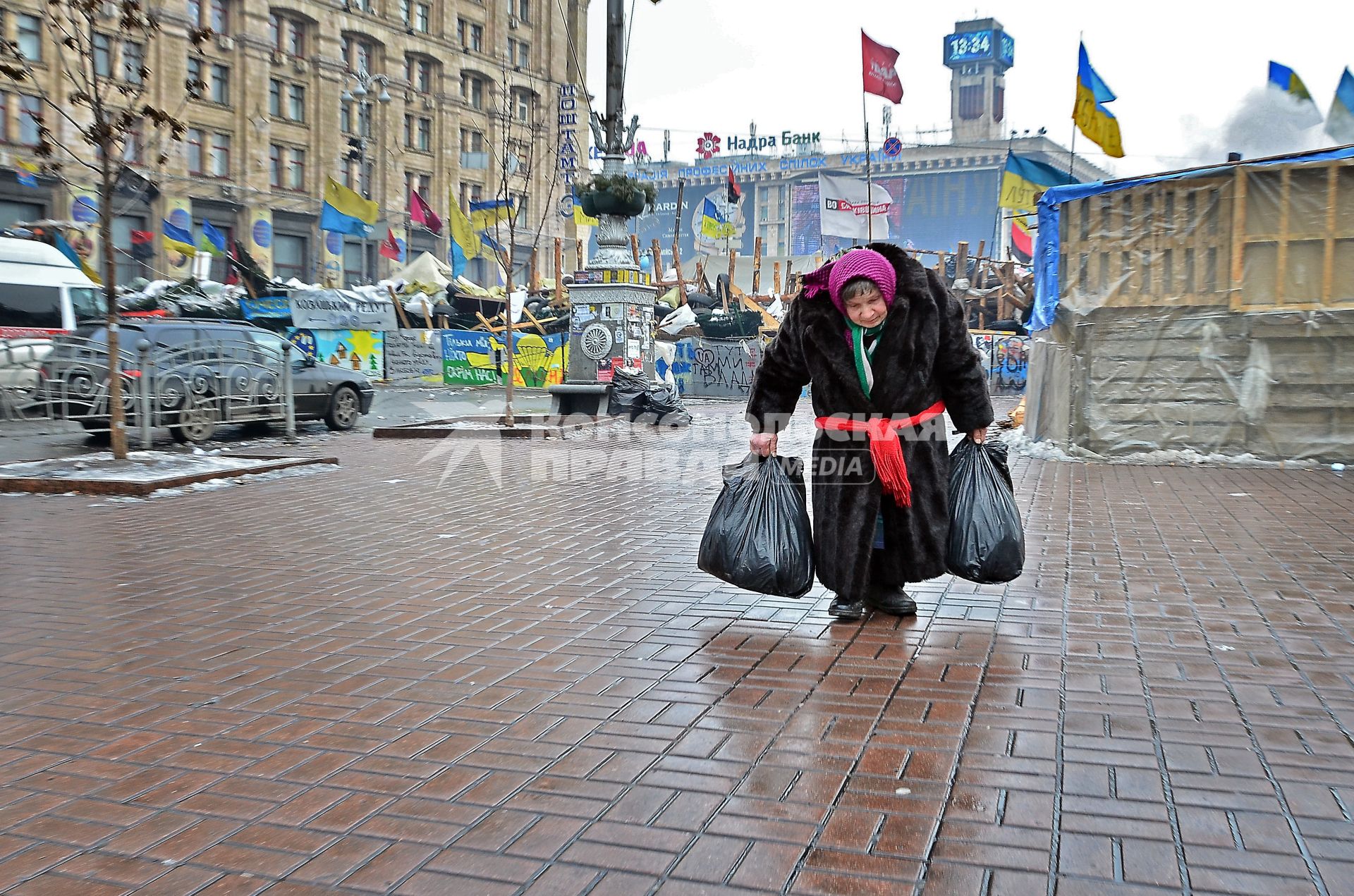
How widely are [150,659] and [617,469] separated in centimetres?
664

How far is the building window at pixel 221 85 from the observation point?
4588 cm

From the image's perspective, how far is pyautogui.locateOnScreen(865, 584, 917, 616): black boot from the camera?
4910 millimetres

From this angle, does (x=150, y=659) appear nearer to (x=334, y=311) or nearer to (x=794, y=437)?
(x=794, y=437)

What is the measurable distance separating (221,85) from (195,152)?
3.53 metres

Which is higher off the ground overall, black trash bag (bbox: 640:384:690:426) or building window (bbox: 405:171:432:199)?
building window (bbox: 405:171:432:199)

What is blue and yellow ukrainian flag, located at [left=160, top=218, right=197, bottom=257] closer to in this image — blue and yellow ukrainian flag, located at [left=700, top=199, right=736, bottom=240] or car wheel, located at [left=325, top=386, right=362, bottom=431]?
blue and yellow ukrainian flag, located at [left=700, top=199, right=736, bottom=240]

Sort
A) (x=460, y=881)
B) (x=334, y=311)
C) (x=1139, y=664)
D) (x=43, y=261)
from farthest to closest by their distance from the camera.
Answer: (x=334, y=311), (x=43, y=261), (x=1139, y=664), (x=460, y=881)

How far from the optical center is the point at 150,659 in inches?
168

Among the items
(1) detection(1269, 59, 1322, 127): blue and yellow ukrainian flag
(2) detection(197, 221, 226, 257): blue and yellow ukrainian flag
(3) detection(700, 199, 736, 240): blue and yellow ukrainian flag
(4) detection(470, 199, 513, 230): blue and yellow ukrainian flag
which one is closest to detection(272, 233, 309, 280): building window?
(2) detection(197, 221, 226, 257): blue and yellow ukrainian flag

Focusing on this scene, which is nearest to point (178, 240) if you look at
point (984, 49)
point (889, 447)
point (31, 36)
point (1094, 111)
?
point (31, 36)

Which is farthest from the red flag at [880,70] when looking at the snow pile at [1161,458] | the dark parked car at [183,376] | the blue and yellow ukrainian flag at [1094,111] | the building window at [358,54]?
the building window at [358,54]

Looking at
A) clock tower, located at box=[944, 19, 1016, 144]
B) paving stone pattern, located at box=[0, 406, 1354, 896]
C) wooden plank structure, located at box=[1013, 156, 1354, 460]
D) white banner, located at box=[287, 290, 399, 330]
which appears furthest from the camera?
clock tower, located at box=[944, 19, 1016, 144]

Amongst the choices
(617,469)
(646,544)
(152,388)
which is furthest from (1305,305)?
(152,388)

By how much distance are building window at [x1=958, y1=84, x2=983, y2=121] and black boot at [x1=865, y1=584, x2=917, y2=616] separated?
153368 mm
